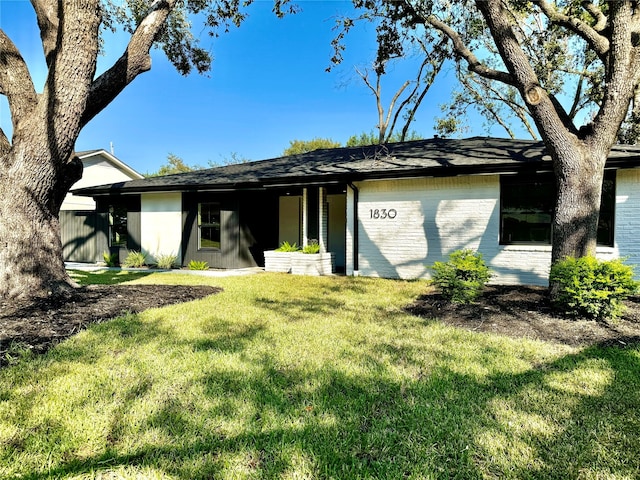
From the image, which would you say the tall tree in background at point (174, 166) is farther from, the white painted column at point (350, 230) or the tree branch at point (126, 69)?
the tree branch at point (126, 69)

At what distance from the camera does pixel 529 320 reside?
502 cm

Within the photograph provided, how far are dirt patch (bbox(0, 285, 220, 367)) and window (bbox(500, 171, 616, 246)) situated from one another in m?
6.95

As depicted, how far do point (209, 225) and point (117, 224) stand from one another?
427cm

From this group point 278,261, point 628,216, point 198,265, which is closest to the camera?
point 628,216

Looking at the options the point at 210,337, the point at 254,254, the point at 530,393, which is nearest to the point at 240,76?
the point at 254,254

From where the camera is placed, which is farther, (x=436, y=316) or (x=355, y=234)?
(x=355, y=234)

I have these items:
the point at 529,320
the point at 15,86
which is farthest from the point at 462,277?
the point at 15,86

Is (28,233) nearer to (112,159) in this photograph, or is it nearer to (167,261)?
(167,261)

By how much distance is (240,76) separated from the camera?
25703 mm

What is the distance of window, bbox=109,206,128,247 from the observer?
44.3 ft

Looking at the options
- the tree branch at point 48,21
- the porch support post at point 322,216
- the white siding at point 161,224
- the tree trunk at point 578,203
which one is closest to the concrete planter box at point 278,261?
the porch support post at point 322,216

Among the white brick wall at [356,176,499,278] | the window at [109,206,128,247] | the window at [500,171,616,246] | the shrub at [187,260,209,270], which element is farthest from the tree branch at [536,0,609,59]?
the window at [109,206,128,247]

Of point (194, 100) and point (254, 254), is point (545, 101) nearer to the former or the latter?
point (254, 254)

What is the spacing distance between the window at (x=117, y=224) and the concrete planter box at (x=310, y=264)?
23.7 ft
